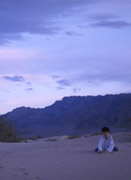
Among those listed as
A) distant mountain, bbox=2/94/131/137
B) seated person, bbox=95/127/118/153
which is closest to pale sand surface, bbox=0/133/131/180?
seated person, bbox=95/127/118/153

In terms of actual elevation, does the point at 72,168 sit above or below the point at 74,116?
below

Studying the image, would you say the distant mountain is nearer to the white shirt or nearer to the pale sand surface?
the white shirt

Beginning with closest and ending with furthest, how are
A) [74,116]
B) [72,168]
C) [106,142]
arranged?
[72,168] → [106,142] → [74,116]

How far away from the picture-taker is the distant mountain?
65.2 m

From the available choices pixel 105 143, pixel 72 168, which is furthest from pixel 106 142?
pixel 72 168

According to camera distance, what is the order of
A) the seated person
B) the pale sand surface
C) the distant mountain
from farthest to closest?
the distant mountain, the seated person, the pale sand surface

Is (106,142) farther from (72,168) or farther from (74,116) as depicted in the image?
(74,116)

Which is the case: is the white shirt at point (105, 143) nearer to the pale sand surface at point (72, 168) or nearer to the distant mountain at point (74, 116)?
the pale sand surface at point (72, 168)

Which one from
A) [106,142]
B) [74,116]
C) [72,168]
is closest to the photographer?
[72,168]

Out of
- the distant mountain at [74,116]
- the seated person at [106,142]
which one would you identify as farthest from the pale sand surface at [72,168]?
the distant mountain at [74,116]

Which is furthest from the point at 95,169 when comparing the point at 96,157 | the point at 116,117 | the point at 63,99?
the point at 63,99

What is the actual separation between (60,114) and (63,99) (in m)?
10.6

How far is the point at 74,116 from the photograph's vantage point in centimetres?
7862

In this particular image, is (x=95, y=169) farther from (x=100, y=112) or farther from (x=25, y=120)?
(x=25, y=120)
